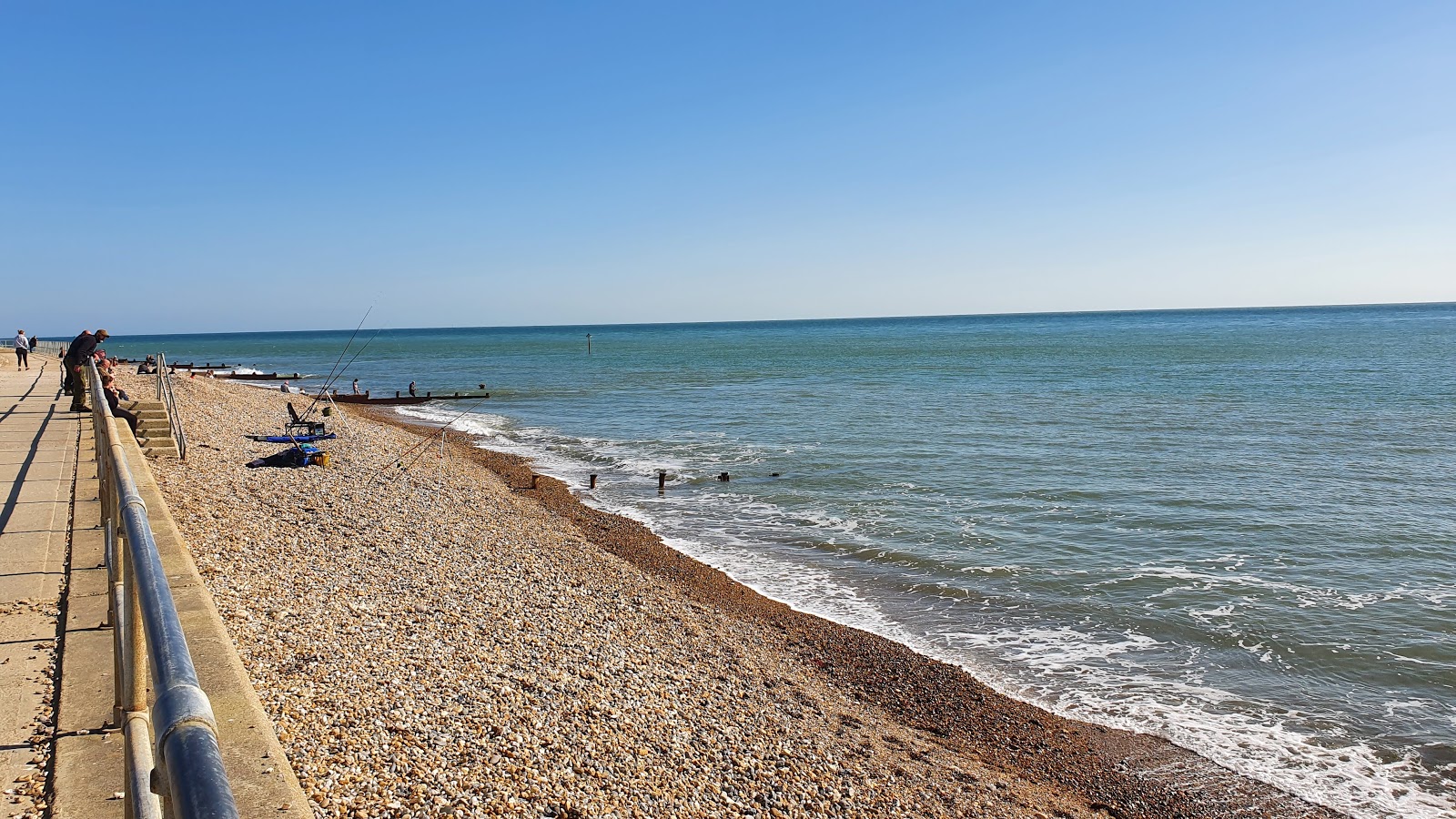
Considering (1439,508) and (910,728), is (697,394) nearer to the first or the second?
(1439,508)

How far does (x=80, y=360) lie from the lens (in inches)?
643

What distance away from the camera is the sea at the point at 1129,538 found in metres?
10.2

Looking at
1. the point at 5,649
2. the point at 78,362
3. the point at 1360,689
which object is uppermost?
the point at 78,362

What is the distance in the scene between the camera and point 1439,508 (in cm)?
1872

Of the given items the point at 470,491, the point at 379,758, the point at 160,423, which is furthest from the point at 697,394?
the point at 379,758

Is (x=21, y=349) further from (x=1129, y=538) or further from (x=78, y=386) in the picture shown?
(x=1129, y=538)

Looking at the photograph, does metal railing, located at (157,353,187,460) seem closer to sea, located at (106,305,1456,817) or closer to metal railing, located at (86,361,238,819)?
sea, located at (106,305,1456,817)

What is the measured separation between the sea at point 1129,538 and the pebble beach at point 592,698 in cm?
96

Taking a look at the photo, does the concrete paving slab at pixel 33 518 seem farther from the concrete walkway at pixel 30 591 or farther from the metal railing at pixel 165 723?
the metal railing at pixel 165 723

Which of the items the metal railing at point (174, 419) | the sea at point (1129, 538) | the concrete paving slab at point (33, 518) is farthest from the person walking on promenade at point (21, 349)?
the concrete paving slab at point (33, 518)

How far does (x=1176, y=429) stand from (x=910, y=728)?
82.8ft

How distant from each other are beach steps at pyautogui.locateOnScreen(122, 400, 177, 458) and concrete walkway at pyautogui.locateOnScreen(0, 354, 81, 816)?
5.10ft

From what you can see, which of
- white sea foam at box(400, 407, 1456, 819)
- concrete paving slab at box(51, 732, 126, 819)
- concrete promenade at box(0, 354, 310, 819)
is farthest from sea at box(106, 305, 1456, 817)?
concrete paving slab at box(51, 732, 126, 819)

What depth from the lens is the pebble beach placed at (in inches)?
248
